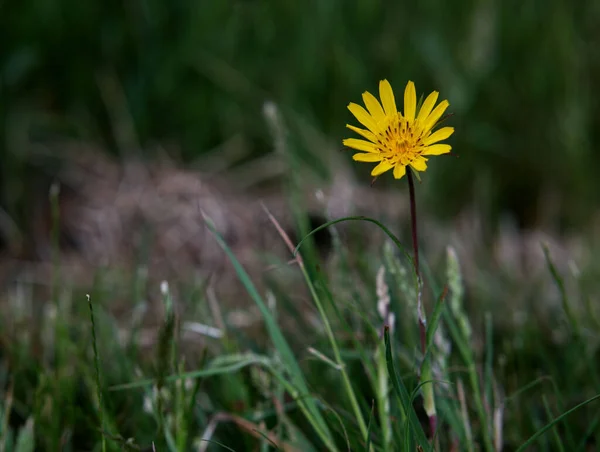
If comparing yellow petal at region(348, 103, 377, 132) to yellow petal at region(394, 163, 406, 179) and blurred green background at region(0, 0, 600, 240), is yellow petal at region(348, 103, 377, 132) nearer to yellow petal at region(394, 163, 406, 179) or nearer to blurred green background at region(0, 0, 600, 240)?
yellow petal at region(394, 163, 406, 179)

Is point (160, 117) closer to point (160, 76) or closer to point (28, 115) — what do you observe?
point (160, 76)

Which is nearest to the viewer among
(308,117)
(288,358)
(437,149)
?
(437,149)

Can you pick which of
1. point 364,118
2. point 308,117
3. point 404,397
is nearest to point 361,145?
point 364,118

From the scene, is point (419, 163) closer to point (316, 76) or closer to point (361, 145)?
point (361, 145)

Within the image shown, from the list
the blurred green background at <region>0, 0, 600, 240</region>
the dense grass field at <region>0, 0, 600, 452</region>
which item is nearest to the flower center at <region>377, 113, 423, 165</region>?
the dense grass field at <region>0, 0, 600, 452</region>

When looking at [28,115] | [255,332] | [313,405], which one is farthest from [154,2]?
[313,405]
